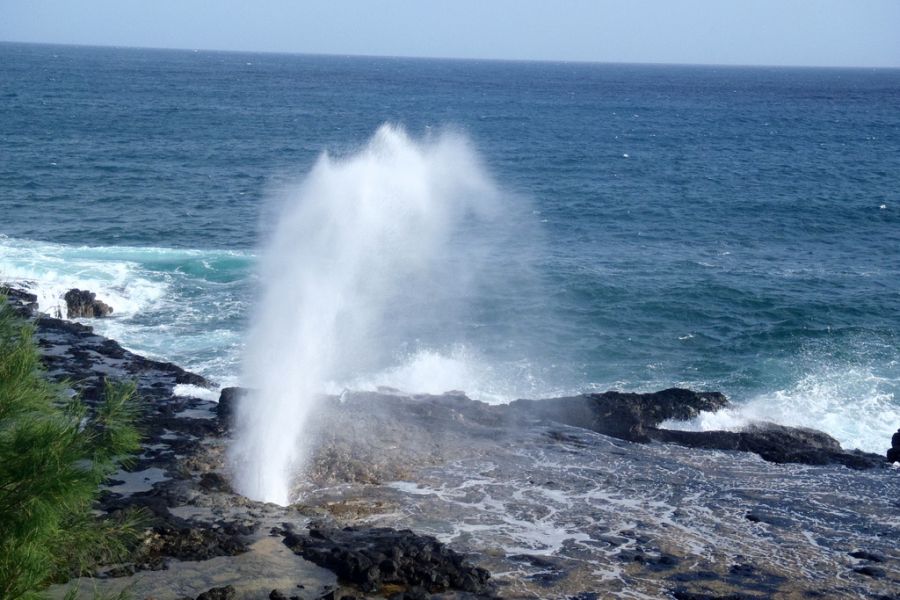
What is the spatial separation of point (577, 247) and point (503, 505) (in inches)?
1200

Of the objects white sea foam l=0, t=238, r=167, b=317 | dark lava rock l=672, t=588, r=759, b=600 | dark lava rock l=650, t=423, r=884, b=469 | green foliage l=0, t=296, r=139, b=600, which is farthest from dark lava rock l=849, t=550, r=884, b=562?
white sea foam l=0, t=238, r=167, b=317

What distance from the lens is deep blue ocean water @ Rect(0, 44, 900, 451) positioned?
33906 mm

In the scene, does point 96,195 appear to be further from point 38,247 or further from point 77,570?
point 77,570

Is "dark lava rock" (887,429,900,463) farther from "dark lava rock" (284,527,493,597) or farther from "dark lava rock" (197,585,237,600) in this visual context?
"dark lava rock" (197,585,237,600)

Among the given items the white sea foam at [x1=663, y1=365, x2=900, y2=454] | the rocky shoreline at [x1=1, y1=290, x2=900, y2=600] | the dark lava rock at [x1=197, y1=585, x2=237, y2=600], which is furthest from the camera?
the white sea foam at [x1=663, y1=365, x2=900, y2=454]

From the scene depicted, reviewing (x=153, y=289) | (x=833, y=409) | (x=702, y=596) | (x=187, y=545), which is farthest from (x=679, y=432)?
(x=153, y=289)

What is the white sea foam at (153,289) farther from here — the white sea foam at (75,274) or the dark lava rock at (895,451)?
the dark lava rock at (895,451)

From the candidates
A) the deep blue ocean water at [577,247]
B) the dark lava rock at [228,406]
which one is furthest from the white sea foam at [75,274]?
the dark lava rock at [228,406]

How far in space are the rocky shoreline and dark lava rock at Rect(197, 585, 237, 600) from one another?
39 millimetres

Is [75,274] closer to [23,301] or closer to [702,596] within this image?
[23,301]

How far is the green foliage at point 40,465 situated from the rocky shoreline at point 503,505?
2.99m

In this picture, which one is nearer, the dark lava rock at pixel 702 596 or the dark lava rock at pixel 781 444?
the dark lava rock at pixel 702 596

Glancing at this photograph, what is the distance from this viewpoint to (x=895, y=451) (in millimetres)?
26406

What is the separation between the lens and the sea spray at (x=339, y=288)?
25.2 meters
